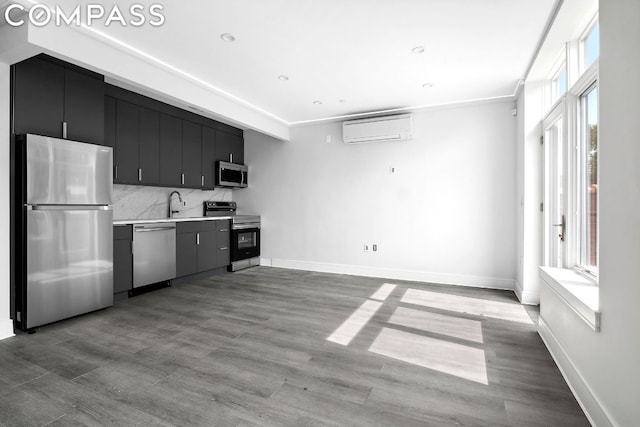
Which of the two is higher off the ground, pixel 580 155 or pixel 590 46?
pixel 590 46

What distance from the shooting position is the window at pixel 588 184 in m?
2.37

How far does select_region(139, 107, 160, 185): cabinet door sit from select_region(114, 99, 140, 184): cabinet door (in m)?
0.07

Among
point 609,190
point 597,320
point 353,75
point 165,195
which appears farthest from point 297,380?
point 165,195

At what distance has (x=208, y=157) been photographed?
5398mm

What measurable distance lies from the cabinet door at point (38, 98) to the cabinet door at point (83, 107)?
2.4 inches

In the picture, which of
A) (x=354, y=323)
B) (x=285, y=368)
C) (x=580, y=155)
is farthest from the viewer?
(x=354, y=323)

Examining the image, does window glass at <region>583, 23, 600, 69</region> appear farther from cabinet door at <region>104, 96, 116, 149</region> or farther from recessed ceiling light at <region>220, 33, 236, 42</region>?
cabinet door at <region>104, 96, 116, 149</region>

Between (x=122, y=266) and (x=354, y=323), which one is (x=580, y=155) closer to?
(x=354, y=323)

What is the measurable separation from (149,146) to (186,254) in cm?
163

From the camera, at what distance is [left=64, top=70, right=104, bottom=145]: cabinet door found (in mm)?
3117

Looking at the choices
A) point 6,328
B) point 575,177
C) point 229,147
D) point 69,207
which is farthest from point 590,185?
point 229,147

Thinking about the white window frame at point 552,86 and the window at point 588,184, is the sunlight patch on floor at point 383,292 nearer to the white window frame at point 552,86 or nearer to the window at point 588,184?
the window at point 588,184

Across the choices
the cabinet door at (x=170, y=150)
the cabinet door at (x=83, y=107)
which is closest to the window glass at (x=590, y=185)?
the cabinet door at (x=83, y=107)

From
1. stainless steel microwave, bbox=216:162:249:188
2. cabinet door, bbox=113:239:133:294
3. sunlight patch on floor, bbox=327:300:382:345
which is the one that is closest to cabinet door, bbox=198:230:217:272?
stainless steel microwave, bbox=216:162:249:188
